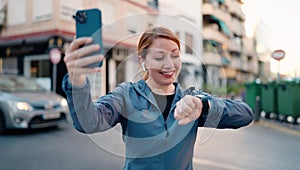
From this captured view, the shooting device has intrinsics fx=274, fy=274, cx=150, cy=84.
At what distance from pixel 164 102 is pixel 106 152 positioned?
2.78 meters

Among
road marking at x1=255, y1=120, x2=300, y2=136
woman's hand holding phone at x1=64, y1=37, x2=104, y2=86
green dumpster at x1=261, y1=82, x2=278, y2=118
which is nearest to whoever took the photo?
woman's hand holding phone at x1=64, y1=37, x2=104, y2=86

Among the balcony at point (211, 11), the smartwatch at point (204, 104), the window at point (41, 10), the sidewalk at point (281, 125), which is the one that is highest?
the window at point (41, 10)

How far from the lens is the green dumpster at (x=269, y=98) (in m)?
7.76

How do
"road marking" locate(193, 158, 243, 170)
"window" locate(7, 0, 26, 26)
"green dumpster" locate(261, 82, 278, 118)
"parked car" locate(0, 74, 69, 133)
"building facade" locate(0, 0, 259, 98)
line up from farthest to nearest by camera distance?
"window" locate(7, 0, 26, 26) → "green dumpster" locate(261, 82, 278, 118) → "parked car" locate(0, 74, 69, 133) → "road marking" locate(193, 158, 243, 170) → "building facade" locate(0, 0, 259, 98)

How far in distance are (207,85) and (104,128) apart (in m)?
0.54

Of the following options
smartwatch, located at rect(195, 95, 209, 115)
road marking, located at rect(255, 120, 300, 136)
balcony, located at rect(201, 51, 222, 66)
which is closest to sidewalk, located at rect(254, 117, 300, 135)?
road marking, located at rect(255, 120, 300, 136)

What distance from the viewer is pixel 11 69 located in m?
15.1

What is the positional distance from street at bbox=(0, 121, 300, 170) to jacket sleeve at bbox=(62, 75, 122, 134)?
170 centimetres

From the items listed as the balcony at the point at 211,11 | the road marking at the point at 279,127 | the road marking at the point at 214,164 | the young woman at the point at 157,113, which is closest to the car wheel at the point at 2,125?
the road marking at the point at 214,164

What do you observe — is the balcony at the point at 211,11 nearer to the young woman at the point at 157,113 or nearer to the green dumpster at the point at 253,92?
the young woman at the point at 157,113

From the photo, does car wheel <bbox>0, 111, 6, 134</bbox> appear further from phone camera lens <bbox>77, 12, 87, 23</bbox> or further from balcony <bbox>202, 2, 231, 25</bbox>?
phone camera lens <bbox>77, 12, 87, 23</bbox>

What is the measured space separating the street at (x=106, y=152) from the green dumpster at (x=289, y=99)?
122 centimetres

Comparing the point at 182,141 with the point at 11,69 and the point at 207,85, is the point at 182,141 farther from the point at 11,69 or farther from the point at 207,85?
the point at 11,69

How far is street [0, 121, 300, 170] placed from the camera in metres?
3.61
